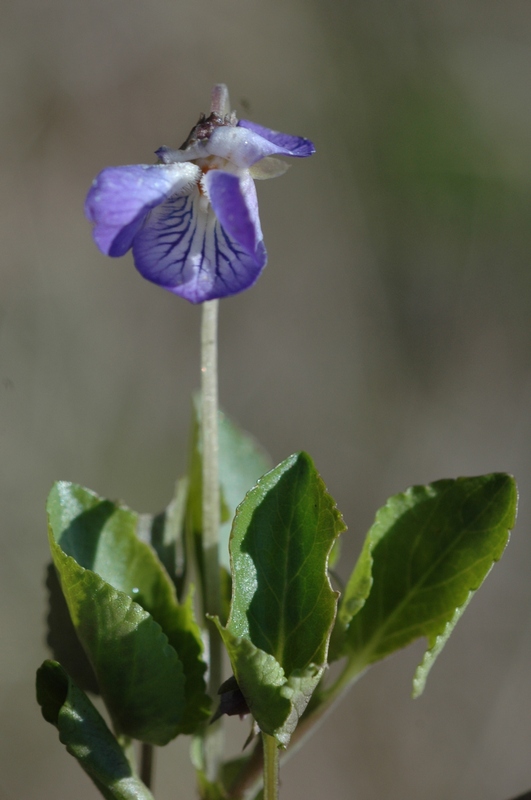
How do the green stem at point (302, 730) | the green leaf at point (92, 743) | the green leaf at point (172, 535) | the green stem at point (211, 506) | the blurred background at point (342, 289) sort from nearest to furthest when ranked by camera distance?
1. the green leaf at point (92, 743)
2. the green stem at point (211, 506)
3. the green stem at point (302, 730)
4. the green leaf at point (172, 535)
5. the blurred background at point (342, 289)

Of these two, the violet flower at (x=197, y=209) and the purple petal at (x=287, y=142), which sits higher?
the purple petal at (x=287, y=142)

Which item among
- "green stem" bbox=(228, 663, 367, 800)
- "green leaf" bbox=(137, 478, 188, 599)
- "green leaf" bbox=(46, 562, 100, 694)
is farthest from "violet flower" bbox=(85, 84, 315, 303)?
"green stem" bbox=(228, 663, 367, 800)

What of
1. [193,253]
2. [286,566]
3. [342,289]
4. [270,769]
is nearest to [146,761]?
[270,769]

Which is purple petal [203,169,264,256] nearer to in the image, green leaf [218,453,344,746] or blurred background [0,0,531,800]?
green leaf [218,453,344,746]

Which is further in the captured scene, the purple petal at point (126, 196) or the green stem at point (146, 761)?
the green stem at point (146, 761)

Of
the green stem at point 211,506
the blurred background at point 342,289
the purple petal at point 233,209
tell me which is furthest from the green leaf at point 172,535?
the blurred background at point 342,289

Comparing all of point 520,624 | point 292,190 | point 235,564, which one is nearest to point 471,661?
point 520,624

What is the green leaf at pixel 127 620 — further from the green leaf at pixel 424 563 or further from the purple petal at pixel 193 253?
the purple petal at pixel 193 253

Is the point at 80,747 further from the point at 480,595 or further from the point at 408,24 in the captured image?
the point at 408,24

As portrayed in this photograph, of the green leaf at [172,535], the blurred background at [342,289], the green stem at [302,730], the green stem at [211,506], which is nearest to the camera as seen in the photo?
the green stem at [211,506]
